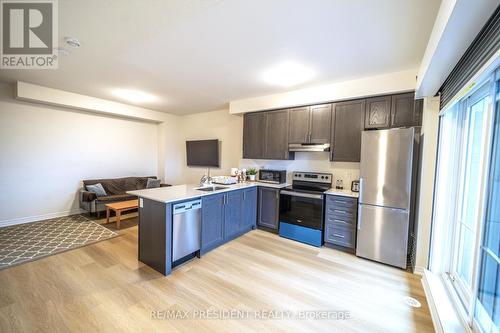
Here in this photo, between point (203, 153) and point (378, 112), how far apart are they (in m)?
4.16

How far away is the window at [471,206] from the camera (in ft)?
4.82

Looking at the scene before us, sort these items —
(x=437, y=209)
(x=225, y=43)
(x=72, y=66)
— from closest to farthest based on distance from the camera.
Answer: (x=225, y=43)
(x=437, y=209)
(x=72, y=66)

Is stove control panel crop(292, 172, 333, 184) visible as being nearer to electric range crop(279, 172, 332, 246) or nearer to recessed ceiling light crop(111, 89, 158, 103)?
electric range crop(279, 172, 332, 246)

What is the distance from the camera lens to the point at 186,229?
105 inches

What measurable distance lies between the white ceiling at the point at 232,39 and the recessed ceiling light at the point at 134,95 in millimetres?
544

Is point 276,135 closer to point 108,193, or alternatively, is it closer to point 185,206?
point 185,206

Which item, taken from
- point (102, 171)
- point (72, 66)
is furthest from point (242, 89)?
point (102, 171)

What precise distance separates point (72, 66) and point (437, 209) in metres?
5.10

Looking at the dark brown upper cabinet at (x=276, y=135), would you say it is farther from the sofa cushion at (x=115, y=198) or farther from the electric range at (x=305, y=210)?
the sofa cushion at (x=115, y=198)

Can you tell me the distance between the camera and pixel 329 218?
3.26 m

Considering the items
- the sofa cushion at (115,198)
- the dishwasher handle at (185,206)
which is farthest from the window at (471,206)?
the sofa cushion at (115,198)

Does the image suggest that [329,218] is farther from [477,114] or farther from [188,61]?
[188,61]

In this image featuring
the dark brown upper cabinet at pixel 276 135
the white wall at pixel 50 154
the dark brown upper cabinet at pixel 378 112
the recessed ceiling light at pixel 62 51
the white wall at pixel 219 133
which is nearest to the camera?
the recessed ceiling light at pixel 62 51

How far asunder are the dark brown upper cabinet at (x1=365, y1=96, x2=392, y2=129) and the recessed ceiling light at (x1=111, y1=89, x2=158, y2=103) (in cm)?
408
